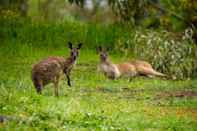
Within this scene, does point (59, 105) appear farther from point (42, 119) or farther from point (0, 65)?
point (0, 65)

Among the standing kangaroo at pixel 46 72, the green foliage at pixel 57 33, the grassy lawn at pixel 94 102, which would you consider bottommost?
the grassy lawn at pixel 94 102

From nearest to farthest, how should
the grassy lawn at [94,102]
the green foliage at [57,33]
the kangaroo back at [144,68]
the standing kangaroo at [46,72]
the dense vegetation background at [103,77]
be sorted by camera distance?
1. the grassy lawn at [94,102]
2. the dense vegetation background at [103,77]
3. the standing kangaroo at [46,72]
4. the kangaroo back at [144,68]
5. the green foliage at [57,33]

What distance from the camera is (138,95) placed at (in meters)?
15.9

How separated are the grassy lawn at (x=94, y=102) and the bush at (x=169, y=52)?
0.96 m

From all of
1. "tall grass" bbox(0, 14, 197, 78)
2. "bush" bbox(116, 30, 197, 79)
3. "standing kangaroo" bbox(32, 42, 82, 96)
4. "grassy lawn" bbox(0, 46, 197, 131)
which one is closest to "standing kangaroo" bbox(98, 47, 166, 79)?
"grassy lawn" bbox(0, 46, 197, 131)

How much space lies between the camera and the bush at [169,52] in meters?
19.9

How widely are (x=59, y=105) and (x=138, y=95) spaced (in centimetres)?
408

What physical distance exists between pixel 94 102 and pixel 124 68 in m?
5.01

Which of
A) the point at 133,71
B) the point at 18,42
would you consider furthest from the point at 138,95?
the point at 18,42

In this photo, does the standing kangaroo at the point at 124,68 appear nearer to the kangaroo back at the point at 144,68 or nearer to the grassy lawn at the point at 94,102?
the kangaroo back at the point at 144,68

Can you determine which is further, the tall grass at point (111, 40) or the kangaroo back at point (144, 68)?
the tall grass at point (111, 40)

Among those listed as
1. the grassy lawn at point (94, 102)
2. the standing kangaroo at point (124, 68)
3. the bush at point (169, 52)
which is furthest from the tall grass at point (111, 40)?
the grassy lawn at point (94, 102)

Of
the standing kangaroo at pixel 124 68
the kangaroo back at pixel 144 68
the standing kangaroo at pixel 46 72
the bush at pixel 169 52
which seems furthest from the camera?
the bush at pixel 169 52

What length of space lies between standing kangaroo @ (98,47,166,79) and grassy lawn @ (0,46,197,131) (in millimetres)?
205
